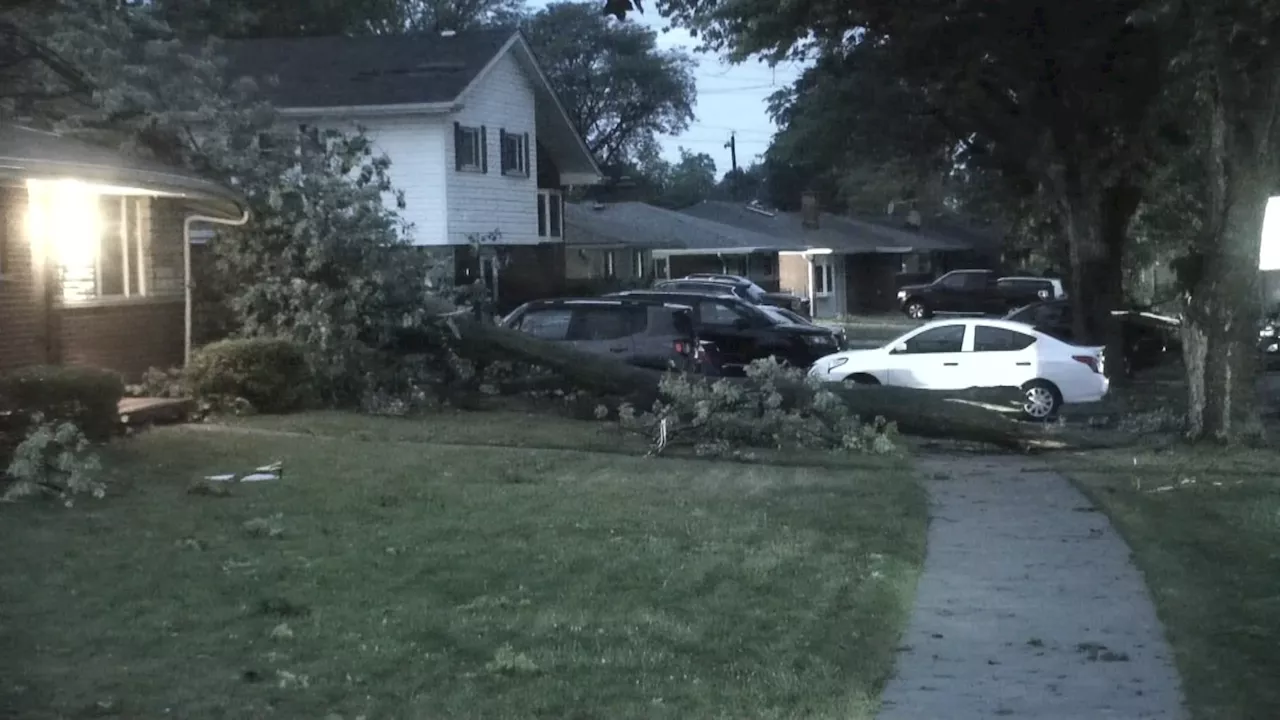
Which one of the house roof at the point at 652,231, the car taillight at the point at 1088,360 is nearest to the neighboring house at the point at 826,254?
the house roof at the point at 652,231

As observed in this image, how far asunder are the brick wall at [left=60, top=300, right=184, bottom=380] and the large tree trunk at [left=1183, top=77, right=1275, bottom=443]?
11.9 m

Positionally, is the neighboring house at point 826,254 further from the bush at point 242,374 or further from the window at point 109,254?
the bush at point 242,374

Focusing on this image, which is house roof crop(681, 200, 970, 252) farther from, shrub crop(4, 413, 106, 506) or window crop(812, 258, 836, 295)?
shrub crop(4, 413, 106, 506)

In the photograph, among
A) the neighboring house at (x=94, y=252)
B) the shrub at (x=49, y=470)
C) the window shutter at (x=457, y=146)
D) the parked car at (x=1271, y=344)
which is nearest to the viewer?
the shrub at (x=49, y=470)

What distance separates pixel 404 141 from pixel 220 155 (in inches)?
544

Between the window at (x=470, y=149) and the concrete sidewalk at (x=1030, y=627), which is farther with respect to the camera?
the window at (x=470, y=149)

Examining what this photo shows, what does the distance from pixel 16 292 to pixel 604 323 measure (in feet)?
29.8

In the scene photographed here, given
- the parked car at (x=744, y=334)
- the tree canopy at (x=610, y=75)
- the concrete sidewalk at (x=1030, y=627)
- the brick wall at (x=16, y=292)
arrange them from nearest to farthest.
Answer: the concrete sidewalk at (x=1030, y=627)
the brick wall at (x=16, y=292)
the parked car at (x=744, y=334)
the tree canopy at (x=610, y=75)

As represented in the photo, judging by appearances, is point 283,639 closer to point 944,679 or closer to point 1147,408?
point 944,679

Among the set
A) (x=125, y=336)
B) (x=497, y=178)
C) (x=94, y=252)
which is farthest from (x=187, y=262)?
(x=497, y=178)

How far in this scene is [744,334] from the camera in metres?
30.0

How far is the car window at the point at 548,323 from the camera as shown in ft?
78.2

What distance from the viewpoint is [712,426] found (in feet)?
56.8

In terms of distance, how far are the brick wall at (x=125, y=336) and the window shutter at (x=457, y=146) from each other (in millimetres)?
14881
